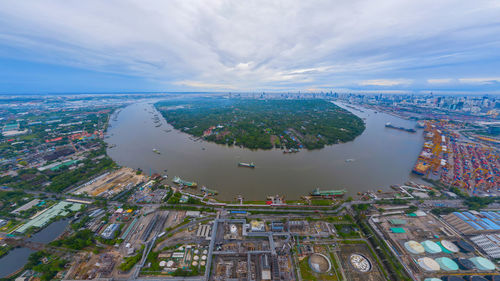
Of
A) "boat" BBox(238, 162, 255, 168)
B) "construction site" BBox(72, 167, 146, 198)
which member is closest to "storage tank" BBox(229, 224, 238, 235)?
"boat" BBox(238, 162, 255, 168)

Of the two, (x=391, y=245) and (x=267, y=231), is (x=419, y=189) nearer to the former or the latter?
(x=391, y=245)

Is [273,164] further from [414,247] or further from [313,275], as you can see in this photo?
[414,247]

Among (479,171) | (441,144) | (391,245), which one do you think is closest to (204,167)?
(391,245)

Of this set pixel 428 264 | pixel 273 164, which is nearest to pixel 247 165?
pixel 273 164

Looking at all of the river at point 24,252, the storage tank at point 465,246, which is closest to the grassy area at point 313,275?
the storage tank at point 465,246

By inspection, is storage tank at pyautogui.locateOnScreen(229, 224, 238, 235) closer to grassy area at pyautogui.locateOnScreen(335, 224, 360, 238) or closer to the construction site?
grassy area at pyautogui.locateOnScreen(335, 224, 360, 238)
